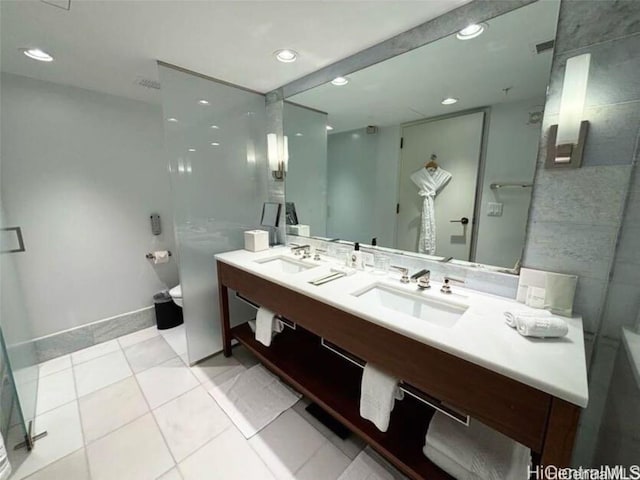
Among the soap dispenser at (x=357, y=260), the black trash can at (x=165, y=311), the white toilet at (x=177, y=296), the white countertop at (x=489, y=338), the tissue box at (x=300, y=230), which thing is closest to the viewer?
the white countertop at (x=489, y=338)

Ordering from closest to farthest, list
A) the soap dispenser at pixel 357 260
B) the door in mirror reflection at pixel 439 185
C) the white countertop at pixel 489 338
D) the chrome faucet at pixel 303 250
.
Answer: the white countertop at pixel 489 338
the door in mirror reflection at pixel 439 185
the soap dispenser at pixel 357 260
the chrome faucet at pixel 303 250

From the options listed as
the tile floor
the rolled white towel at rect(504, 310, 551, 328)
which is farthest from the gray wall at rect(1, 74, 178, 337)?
the rolled white towel at rect(504, 310, 551, 328)

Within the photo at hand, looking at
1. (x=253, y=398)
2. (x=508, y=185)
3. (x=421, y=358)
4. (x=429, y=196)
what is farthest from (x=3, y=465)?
(x=508, y=185)

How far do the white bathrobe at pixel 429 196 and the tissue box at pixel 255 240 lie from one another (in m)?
1.28

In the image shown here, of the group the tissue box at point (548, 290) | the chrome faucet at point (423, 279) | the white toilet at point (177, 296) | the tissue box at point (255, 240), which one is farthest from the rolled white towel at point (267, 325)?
the tissue box at point (548, 290)

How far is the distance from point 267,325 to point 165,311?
1532mm

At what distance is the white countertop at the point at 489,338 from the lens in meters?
0.72

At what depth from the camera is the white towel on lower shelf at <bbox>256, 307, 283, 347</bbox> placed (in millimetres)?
1700

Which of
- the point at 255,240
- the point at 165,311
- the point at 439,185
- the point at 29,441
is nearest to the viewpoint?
the point at 29,441

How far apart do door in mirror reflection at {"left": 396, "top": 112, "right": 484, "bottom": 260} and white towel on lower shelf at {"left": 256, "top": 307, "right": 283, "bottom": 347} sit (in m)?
0.95

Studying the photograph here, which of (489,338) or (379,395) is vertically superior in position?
(489,338)

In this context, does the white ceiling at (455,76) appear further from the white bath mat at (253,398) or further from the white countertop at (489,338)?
the white bath mat at (253,398)

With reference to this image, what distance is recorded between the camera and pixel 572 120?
1.00 meters

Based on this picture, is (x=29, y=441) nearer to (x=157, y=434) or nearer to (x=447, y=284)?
(x=157, y=434)
